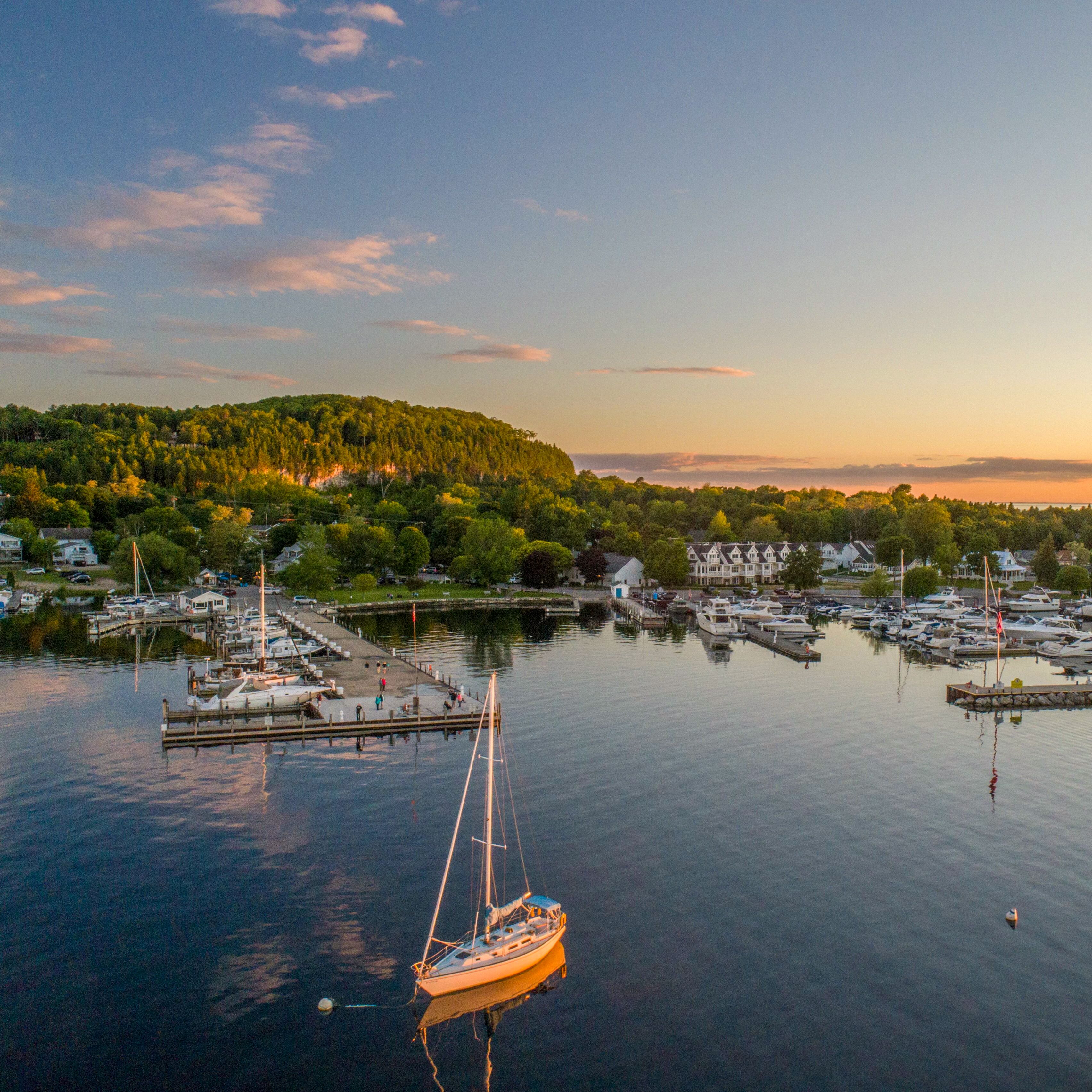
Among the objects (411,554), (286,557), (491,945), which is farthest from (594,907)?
(286,557)

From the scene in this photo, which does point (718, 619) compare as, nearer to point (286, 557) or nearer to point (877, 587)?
point (877, 587)

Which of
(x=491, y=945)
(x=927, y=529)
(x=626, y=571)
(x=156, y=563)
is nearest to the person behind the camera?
(x=491, y=945)

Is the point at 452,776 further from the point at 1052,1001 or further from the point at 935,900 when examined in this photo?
the point at 1052,1001

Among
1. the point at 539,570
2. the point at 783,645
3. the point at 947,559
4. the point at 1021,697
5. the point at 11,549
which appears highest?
the point at 947,559

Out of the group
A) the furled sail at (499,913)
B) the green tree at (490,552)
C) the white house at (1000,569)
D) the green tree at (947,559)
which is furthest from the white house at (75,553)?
the white house at (1000,569)

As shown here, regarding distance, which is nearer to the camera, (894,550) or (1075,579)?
(1075,579)

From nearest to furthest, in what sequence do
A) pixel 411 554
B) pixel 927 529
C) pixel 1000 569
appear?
1. pixel 411 554
2. pixel 1000 569
3. pixel 927 529

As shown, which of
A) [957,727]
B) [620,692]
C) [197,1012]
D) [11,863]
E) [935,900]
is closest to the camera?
[197,1012]

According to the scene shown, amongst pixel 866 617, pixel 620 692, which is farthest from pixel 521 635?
pixel 866 617
